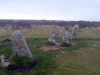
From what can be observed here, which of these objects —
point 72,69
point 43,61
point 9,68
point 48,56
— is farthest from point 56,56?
point 9,68

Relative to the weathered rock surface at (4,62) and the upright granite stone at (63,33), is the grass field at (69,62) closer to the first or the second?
the weathered rock surface at (4,62)

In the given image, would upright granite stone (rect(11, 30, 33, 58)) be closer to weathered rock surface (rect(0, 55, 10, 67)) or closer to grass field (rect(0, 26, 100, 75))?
weathered rock surface (rect(0, 55, 10, 67))

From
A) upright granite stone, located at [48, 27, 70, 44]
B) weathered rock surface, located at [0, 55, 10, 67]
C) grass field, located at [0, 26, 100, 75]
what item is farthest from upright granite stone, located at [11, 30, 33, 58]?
upright granite stone, located at [48, 27, 70, 44]

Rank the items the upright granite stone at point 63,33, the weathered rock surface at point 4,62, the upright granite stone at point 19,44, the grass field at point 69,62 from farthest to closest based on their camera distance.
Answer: the upright granite stone at point 63,33 → the upright granite stone at point 19,44 → the weathered rock surface at point 4,62 → the grass field at point 69,62

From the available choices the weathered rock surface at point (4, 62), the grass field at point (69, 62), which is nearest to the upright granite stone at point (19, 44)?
the weathered rock surface at point (4, 62)

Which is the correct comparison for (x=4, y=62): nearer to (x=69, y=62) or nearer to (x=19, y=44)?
(x=19, y=44)

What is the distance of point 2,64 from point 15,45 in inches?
94.7

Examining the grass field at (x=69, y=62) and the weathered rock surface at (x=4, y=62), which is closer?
the grass field at (x=69, y=62)

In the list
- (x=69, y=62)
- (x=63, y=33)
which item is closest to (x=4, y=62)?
(x=69, y=62)

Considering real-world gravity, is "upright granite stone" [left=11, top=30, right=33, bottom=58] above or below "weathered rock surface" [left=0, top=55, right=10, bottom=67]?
above

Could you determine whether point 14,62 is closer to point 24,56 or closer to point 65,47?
point 24,56

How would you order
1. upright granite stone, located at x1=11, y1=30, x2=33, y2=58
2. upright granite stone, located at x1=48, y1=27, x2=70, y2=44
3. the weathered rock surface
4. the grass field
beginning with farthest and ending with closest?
upright granite stone, located at x1=48, y1=27, x2=70, y2=44 < upright granite stone, located at x1=11, y1=30, x2=33, y2=58 < the weathered rock surface < the grass field

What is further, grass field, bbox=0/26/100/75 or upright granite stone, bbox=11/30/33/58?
upright granite stone, bbox=11/30/33/58

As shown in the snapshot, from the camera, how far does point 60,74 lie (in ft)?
62.2
